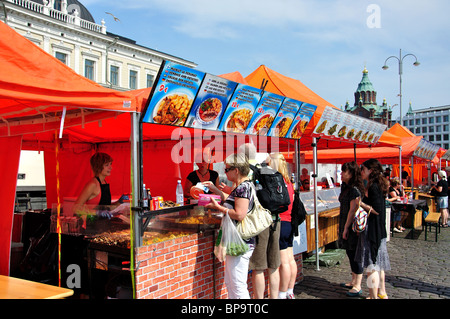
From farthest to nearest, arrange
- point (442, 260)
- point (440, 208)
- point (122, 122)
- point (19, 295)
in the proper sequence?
point (440, 208) → point (442, 260) → point (122, 122) → point (19, 295)

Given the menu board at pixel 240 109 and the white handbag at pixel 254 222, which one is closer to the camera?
the white handbag at pixel 254 222

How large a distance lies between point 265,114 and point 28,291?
11.2 feet

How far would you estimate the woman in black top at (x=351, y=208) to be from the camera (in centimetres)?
460

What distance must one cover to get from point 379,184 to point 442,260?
3705 mm

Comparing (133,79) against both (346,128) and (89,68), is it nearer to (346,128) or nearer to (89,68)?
(89,68)

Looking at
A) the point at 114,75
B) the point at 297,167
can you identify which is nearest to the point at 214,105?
the point at 297,167

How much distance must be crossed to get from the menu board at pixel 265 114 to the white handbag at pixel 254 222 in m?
1.37

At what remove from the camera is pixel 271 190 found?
386 cm

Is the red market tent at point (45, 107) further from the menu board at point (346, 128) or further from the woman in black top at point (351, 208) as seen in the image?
the woman in black top at point (351, 208)

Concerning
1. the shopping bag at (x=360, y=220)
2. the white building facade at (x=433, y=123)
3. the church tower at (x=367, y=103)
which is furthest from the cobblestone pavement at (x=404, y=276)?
the white building facade at (x=433, y=123)

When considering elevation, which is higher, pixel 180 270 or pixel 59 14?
pixel 59 14

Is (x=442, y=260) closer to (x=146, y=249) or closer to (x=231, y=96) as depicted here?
(x=231, y=96)

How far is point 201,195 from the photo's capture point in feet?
12.7
